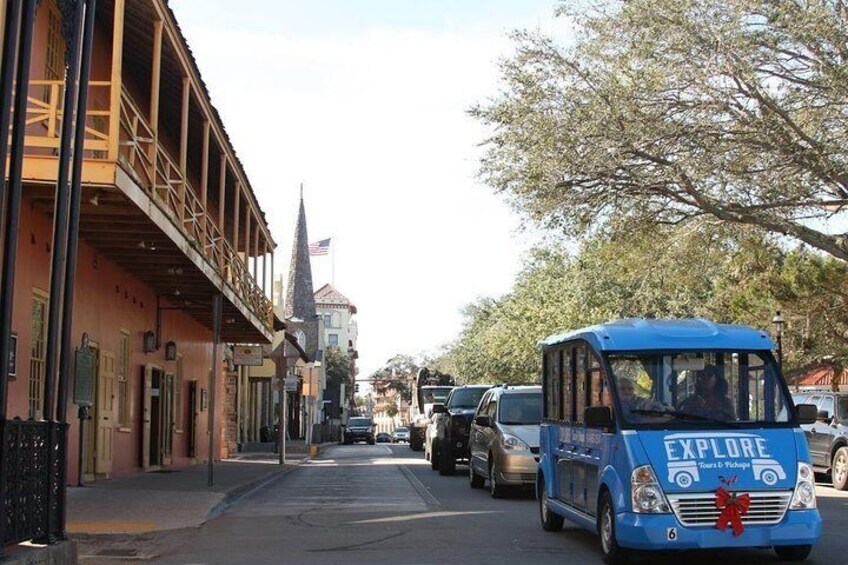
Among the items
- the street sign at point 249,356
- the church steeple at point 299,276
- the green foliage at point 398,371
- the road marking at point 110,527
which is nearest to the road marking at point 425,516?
the road marking at point 110,527

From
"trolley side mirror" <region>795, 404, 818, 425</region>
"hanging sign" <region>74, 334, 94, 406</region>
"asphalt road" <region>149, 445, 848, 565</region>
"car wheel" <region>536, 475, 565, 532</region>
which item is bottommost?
"asphalt road" <region>149, 445, 848, 565</region>

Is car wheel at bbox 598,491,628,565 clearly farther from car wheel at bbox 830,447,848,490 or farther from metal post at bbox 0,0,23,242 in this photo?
car wheel at bbox 830,447,848,490

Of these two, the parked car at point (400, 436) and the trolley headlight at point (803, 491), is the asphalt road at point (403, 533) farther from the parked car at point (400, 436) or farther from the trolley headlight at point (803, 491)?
the parked car at point (400, 436)

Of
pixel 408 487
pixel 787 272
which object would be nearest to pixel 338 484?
pixel 408 487

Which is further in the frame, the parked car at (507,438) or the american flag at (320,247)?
the american flag at (320,247)

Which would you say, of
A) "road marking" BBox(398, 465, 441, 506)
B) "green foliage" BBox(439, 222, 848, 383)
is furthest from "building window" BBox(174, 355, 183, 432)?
"green foliage" BBox(439, 222, 848, 383)

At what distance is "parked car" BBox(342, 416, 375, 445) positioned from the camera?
65.4 metres

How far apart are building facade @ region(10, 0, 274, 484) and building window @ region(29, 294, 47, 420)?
0.03 m

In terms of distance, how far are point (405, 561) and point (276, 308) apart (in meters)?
28.7

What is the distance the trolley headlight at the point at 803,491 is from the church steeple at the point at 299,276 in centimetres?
8153

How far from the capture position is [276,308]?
38219mm

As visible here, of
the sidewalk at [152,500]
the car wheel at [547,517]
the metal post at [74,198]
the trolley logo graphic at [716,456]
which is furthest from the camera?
the sidewalk at [152,500]

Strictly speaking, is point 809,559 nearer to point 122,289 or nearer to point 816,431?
point 816,431

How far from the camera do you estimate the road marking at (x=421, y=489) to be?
16.6 m
